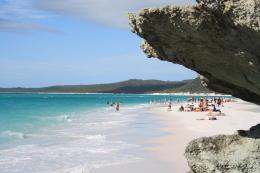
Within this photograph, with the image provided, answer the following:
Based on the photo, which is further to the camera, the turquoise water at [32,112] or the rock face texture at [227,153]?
the turquoise water at [32,112]

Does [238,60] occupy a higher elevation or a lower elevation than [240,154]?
higher

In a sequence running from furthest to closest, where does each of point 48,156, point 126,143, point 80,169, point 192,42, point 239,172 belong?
point 126,143
point 48,156
point 80,169
point 239,172
point 192,42

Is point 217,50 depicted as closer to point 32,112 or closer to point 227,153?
point 227,153

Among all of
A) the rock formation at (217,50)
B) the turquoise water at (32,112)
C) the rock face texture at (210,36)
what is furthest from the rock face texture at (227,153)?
the turquoise water at (32,112)

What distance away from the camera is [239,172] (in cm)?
656

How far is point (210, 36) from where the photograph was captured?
5691 mm

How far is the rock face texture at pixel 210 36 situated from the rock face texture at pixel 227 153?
717 mm

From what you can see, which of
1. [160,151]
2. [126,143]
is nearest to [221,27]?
[160,151]

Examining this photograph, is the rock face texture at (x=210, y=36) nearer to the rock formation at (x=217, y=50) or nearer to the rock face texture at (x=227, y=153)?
the rock formation at (x=217, y=50)

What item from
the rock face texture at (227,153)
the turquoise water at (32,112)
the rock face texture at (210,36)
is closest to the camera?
the rock face texture at (210,36)

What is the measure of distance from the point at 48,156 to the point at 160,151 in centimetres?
382

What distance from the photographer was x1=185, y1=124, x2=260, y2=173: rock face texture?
6469 millimetres

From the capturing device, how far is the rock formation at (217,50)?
17.4ft

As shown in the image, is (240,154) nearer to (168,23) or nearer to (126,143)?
(168,23)
